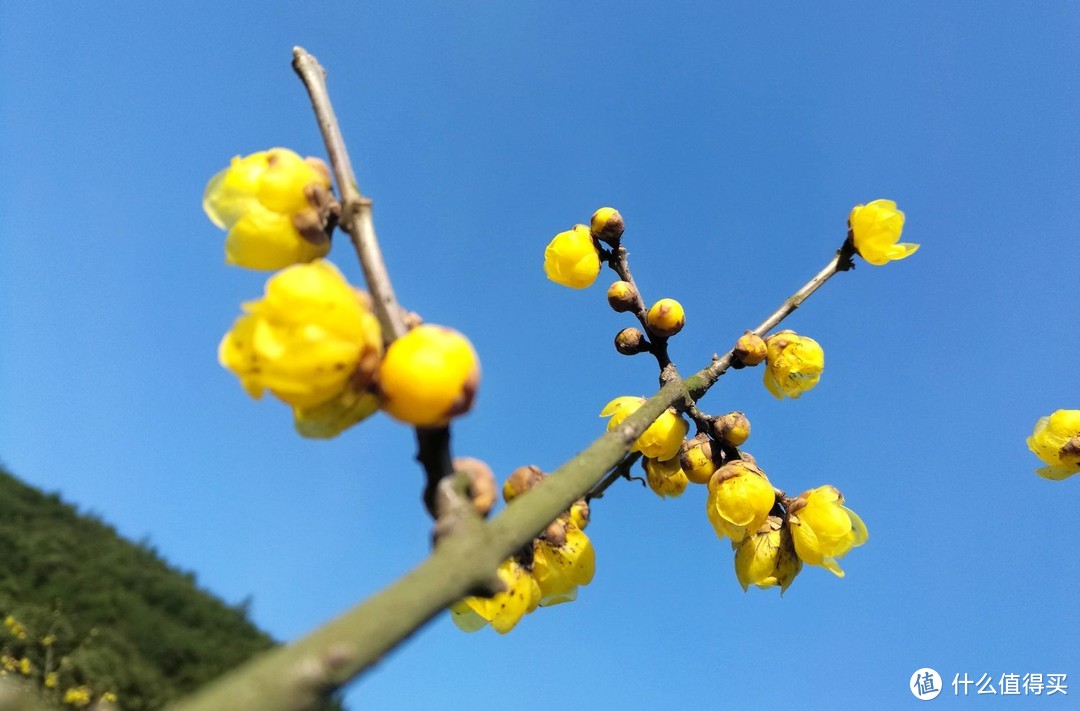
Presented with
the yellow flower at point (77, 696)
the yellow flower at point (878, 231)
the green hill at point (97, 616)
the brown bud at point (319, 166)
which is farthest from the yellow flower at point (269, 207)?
the yellow flower at point (77, 696)

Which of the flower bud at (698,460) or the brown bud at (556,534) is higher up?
the flower bud at (698,460)

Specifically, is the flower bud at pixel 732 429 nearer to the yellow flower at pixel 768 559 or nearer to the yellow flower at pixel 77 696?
the yellow flower at pixel 768 559

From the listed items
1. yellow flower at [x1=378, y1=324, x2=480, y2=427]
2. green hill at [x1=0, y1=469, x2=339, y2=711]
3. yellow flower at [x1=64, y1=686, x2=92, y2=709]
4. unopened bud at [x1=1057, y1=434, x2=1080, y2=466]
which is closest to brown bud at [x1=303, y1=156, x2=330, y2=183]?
yellow flower at [x1=378, y1=324, x2=480, y2=427]

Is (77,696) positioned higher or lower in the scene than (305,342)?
higher

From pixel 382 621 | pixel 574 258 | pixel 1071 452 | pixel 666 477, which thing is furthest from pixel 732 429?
pixel 382 621

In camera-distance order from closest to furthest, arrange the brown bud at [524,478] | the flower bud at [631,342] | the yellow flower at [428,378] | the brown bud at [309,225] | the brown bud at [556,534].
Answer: the yellow flower at [428,378], the brown bud at [309,225], the brown bud at [524,478], the brown bud at [556,534], the flower bud at [631,342]

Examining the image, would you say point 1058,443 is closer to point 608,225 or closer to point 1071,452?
point 1071,452
